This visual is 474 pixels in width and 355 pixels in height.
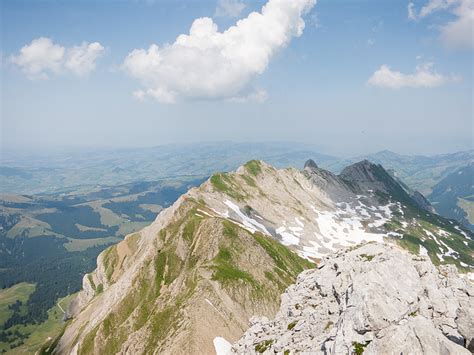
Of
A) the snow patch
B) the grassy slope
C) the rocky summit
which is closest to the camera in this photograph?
the rocky summit

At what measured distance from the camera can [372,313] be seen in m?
40.8

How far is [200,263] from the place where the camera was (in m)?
116

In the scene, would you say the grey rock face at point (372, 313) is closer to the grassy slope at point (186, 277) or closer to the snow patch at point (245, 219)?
the grassy slope at point (186, 277)

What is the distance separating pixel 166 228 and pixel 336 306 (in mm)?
93948

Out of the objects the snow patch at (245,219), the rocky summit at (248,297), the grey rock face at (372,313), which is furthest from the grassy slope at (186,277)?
the snow patch at (245,219)

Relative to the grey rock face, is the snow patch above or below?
below

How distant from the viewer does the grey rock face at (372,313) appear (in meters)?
34.8

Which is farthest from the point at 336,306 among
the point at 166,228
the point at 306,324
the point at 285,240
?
the point at 285,240

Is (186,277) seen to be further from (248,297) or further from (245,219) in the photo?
(245,219)

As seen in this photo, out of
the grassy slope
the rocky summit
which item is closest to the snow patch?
the rocky summit

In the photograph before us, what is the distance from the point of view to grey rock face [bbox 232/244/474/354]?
34844 millimetres

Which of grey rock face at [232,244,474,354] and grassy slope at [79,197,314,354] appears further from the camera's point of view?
grassy slope at [79,197,314,354]

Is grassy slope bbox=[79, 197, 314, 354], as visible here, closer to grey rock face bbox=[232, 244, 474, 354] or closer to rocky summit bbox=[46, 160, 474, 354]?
rocky summit bbox=[46, 160, 474, 354]

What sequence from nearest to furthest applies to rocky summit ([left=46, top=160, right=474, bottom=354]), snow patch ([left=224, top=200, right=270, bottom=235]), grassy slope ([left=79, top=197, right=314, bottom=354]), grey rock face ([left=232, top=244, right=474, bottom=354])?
grey rock face ([left=232, top=244, right=474, bottom=354]) < rocky summit ([left=46, top=160, right=474, bottom=354]) < grassy slope ([left=79, top=197, right=314, bottom=354]) < snow patch ([left=224, top=200, right=270, bottom=235])
